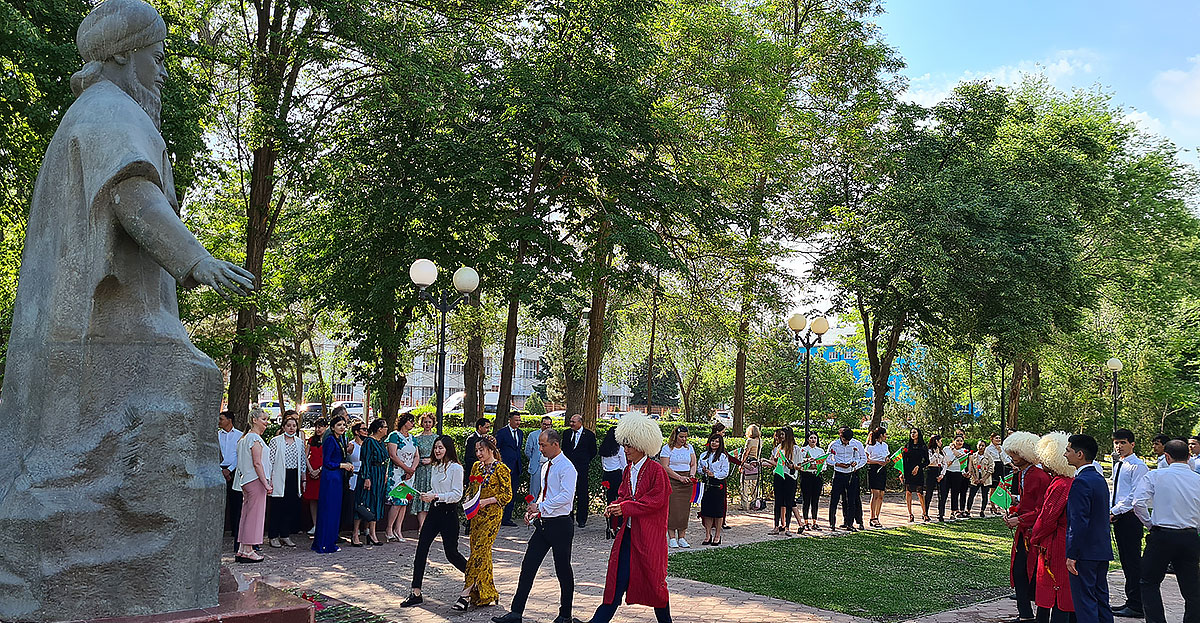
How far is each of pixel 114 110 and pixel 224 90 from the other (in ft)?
47.1

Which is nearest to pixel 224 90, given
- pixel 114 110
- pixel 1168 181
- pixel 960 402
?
pixel 114 110

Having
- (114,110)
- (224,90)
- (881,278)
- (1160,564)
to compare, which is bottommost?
(1160,564)

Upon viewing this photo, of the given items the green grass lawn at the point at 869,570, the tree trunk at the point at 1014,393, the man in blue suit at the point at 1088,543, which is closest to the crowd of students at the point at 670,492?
the man in blue suit at the point at 1088,543

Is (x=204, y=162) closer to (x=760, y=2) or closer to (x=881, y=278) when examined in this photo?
(x=760, y=2)

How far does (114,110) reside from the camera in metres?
4.51

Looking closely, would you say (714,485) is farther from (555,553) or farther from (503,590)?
(555,553)

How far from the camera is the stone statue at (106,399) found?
4113 mm

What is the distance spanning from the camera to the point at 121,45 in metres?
4.71

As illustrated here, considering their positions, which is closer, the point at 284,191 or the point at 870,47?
the point at 284,191

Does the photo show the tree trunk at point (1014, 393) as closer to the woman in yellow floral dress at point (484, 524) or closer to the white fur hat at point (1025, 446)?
the white fur hat at point (1025, 446)

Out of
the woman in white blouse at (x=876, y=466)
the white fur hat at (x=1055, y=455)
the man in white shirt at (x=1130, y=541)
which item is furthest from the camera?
the woman in white blouse at (x=876, y=466)

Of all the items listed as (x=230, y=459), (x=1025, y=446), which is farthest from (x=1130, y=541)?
(x=230, y=459)

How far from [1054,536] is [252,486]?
9448 mm

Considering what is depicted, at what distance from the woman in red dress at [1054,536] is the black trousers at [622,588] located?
3.43 m
